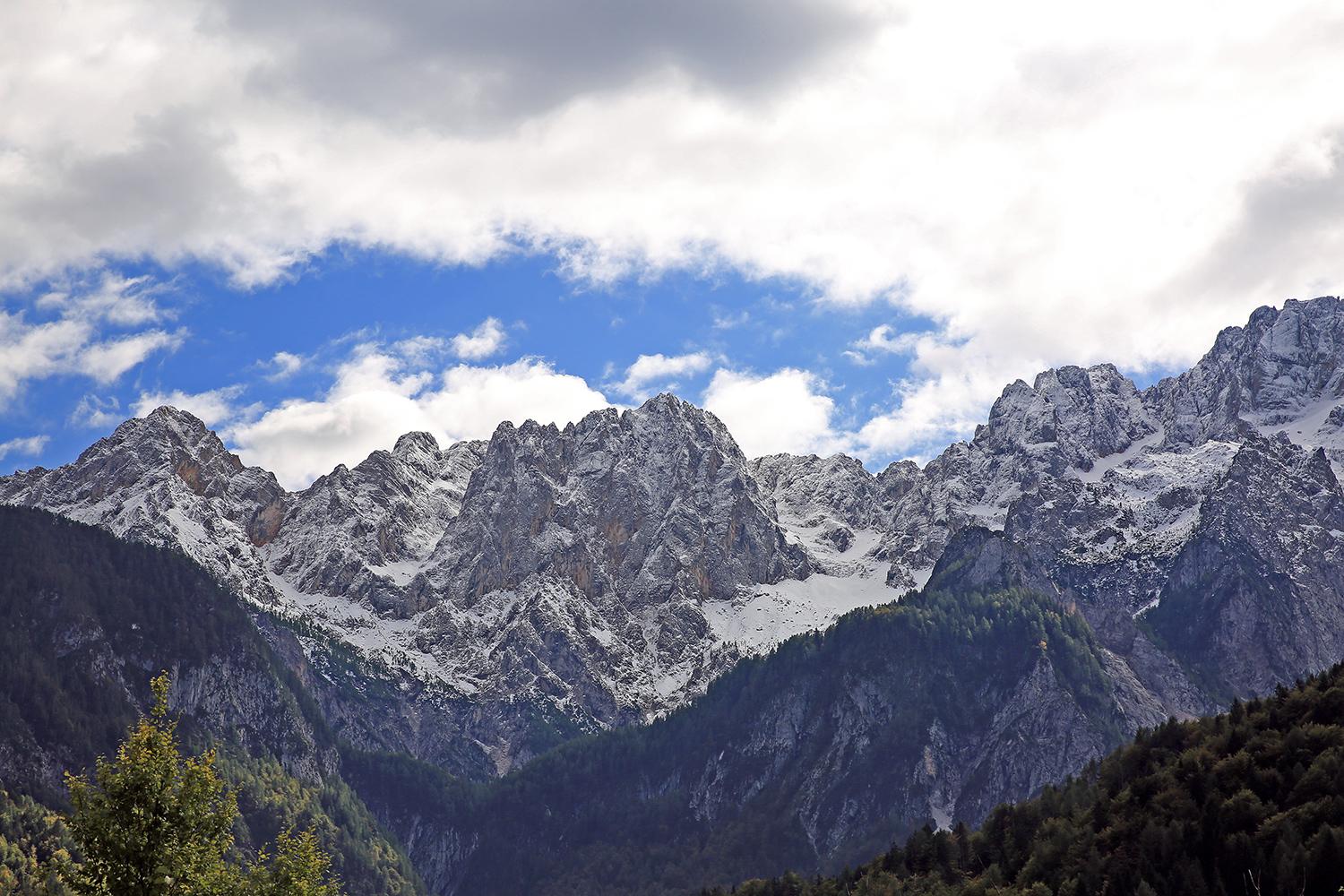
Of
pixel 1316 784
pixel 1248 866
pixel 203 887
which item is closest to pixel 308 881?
pixel 203 887

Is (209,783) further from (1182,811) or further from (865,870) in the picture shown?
(865,870)

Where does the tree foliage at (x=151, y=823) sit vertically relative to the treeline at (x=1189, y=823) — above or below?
above

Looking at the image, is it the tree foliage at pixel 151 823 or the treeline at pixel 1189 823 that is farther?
the treeline at pixel 1189 823

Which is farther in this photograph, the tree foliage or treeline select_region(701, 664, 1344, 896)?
treeline select_region(701, 664, 1344, 896)

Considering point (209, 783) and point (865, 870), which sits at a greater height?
point (209, 783)

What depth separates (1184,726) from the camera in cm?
17150

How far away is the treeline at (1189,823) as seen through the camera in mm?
127562

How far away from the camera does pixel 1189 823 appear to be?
139m

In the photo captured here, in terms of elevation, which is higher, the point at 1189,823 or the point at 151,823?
the point at 151,823

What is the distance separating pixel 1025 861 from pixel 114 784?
144055 mm

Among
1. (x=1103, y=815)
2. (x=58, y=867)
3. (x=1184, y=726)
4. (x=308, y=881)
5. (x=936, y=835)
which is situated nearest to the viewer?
(x=58, y=867)

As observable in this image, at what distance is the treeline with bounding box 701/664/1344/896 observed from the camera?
128 meters

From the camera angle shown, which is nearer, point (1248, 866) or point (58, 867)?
point (58, 867)

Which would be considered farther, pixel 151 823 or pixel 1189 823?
pixel 1189 823
